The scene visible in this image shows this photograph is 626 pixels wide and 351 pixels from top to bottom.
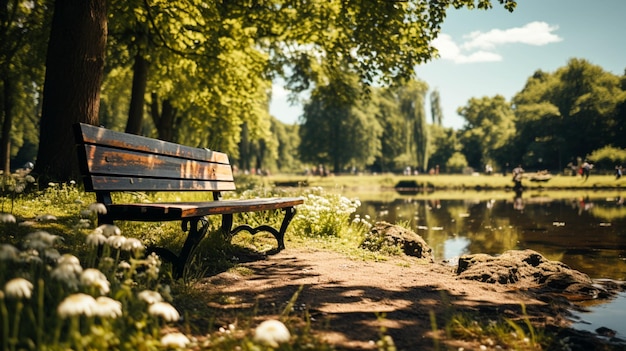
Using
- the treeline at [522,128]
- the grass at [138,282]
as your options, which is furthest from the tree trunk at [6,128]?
the treeline at [522,128]

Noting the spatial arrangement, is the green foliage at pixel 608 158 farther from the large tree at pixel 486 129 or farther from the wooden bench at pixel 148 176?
the wooden bench at pixel 148 176

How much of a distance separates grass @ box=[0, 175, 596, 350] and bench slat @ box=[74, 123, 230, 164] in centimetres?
74

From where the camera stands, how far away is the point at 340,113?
55.2 m

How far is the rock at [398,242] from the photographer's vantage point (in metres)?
7.91

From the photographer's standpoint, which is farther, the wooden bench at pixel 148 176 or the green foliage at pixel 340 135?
the green foliage at pixel 340 135

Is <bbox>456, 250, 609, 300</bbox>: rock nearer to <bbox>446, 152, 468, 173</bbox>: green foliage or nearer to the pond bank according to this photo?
the pond bank

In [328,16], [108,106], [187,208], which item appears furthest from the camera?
[108,106]

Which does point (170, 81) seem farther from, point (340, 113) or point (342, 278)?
point (340, 113)

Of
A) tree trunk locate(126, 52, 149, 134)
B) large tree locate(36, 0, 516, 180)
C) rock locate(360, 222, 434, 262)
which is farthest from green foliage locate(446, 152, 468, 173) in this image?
rock locate(360, 222, 434, 262)

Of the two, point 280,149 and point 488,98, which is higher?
point 488,98

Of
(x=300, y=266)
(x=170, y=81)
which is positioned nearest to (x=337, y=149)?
(x=170, y=81)

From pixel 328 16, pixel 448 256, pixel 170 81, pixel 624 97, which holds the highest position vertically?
pixel 624 97

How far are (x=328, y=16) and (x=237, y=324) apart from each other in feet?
39.2

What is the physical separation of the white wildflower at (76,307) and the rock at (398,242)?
239 inches
